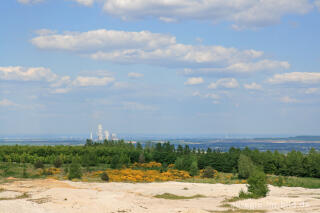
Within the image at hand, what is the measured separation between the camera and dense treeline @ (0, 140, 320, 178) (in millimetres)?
70875

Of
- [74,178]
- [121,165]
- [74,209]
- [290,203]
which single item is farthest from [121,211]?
[121,165]

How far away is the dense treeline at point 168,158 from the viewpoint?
70875 mm

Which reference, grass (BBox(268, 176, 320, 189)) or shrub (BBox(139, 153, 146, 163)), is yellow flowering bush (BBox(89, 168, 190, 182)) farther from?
grass (BBox(268, 176, 320, 189))

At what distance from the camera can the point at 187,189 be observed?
41781 mm

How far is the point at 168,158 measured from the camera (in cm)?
8019

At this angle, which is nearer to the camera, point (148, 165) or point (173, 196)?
point (173, 196)

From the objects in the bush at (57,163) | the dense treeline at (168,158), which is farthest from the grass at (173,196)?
the bush at (57,163)

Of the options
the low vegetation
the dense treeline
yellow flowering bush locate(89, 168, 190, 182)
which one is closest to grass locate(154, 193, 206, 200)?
yellow flowering bush locate(89, 168, 190, 182)

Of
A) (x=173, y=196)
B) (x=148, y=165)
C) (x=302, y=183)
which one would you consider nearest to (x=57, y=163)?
(x=148, y=165)

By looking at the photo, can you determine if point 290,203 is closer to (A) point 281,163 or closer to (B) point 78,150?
(A) point 281,163

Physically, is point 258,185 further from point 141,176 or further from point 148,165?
point 148,165

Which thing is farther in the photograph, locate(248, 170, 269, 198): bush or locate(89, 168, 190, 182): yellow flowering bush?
locate(89, 168, 190, 182): yellow flowering bush

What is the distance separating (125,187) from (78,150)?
39.1 meters

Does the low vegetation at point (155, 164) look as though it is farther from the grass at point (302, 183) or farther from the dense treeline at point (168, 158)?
the grass at point (302, 183)
